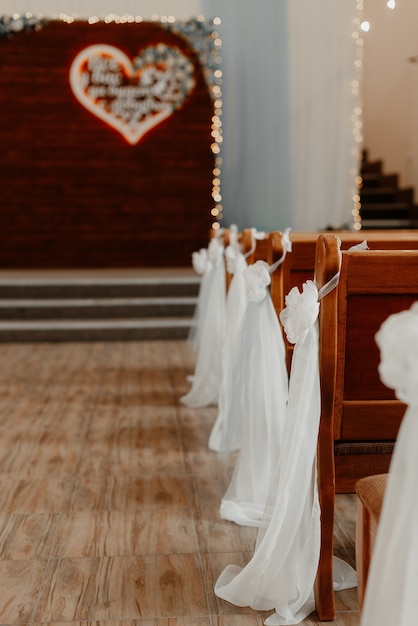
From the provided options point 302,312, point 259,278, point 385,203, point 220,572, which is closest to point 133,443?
point 259,278

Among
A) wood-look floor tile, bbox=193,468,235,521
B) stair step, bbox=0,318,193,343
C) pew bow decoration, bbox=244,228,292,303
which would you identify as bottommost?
stair step, bbox=0,318,193,343

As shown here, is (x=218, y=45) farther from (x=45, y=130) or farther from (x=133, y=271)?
(x=133, y=271)

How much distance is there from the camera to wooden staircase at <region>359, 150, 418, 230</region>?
25.4ft

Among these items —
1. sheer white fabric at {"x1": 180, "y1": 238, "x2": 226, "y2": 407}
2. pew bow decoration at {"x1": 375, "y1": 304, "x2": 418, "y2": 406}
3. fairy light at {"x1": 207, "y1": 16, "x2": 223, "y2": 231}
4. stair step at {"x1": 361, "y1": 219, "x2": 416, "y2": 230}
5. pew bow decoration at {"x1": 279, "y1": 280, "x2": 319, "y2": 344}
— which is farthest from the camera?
stair step at {"x1": 361, "y1": 219, "x2": 416, "y2": 230}

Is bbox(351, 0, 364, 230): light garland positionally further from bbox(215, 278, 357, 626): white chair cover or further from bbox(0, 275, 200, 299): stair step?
bbox(215, 278, 357, 626): white chair cover

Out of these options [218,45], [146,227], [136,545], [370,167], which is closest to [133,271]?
[146,227]

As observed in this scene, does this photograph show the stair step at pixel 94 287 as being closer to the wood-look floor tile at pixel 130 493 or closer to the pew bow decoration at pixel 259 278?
the wood-look floor tile at pixel 130 493

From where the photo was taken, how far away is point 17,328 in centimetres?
578

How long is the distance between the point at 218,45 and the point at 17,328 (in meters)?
3.54

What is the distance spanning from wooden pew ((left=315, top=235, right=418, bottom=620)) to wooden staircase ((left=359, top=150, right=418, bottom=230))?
5.65 meters

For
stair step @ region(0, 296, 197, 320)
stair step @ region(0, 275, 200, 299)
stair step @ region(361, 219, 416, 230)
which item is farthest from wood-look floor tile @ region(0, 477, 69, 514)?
stair step @ region(361, 219, 416, 230)

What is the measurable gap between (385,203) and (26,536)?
660 cm

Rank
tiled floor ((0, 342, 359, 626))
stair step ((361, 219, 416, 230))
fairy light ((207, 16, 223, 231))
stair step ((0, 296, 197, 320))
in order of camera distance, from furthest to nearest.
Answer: stair step ((361, 219, 416, 230)) → fairy light ((207, 16, 223, 231)) → stair step ((0, 296, 197, 320)) → tiled floor ((0, 342, 359, 626))

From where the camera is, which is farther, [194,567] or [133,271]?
[133,271]
